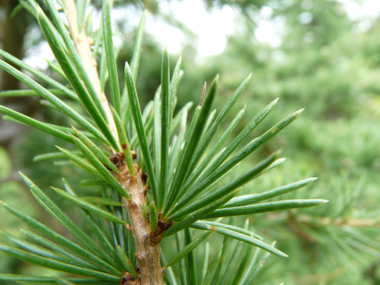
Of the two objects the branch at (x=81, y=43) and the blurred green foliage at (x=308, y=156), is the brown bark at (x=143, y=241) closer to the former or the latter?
the branch at (x=81, y=43)

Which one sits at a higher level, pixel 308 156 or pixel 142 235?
pixel 308 156

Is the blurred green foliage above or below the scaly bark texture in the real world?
above

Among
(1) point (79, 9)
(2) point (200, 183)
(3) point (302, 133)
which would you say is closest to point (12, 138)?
(1) point (79, 9)

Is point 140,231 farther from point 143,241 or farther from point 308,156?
point 308,156

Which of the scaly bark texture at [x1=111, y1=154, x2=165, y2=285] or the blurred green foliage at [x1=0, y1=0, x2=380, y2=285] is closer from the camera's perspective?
the scaly bark texture at [x1=111, y1=154, x2=165, y2=285]

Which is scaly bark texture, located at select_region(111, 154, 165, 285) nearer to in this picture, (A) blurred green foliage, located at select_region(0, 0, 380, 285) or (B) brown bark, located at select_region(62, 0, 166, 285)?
(B) brown bark, located at select_region(62, 0, 166, 285)

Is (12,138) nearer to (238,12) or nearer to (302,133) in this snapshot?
(238,12)

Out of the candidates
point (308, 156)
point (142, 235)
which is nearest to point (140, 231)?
point (142, 235)

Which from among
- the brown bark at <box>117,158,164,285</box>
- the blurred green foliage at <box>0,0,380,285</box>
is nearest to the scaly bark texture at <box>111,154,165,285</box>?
the brown bark at <box>117,158,164,285</box>
